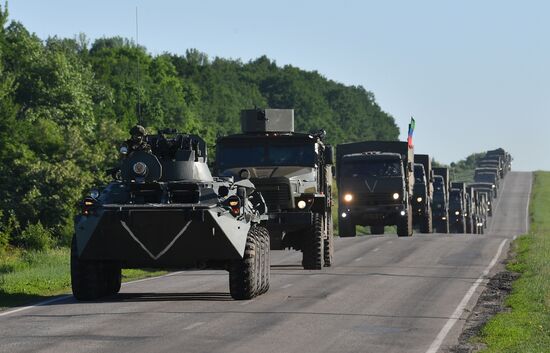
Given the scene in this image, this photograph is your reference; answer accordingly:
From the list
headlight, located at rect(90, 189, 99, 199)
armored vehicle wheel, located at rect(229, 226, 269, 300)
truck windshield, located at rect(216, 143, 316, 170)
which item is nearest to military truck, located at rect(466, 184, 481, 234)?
truck windshield, located at rect(216, 143, 316, 170)

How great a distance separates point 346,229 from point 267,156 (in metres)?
22.0

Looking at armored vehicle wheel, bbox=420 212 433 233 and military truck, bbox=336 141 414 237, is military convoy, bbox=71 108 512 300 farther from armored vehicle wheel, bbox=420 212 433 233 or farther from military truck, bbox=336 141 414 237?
armored vehicle wheel, bbox=420 212 433 233

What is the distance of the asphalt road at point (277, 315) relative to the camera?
57.7 feet

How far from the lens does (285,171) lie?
3141 centimetres

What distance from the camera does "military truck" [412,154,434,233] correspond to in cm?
5681

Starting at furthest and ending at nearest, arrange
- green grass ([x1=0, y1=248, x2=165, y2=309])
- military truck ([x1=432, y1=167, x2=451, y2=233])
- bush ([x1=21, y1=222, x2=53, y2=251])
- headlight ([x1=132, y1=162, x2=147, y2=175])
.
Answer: military truck ([x1=432, y1=167, x2=451, y2=233])
bush ([x1=21, y1=222, x2=53, y2=251])
green grass ([x1=0, y1=248, x2=165, y2=309])
headlight ([x1=132, y1=162, x2=147, y2=175])

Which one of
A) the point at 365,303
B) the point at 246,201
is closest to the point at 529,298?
the point at 365,303

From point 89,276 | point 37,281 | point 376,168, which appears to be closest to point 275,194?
point 37,281

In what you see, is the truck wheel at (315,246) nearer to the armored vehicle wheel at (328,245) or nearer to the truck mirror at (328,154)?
the armored vehicle wheel at (328,245)

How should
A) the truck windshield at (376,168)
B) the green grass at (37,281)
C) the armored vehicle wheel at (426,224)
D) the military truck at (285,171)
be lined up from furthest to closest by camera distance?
the armored vehicle wheel at (426,224) < the truck windshield at (376,168) < the military truck at (285,171) < the green grass at (37,281)

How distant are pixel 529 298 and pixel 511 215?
10123 centimetres

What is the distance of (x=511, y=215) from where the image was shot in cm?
12488

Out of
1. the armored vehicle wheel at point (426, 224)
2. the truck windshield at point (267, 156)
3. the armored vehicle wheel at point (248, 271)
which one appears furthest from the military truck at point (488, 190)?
the armored vehicle wheel at point (248, 271)

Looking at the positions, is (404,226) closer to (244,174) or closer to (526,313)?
(244,174)
